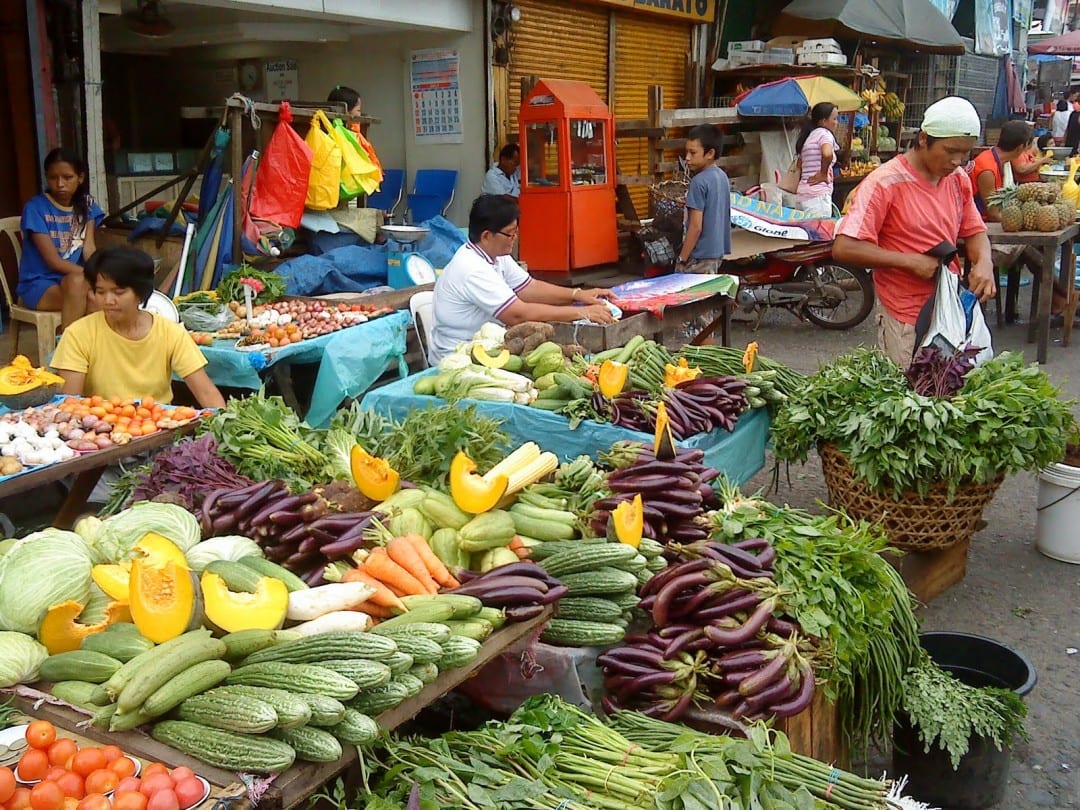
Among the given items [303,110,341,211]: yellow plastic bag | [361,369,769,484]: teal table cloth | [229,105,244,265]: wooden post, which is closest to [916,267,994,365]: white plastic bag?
[361,369,769,484]: teal table cloth

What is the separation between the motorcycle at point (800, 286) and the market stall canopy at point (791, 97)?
2.65 metres

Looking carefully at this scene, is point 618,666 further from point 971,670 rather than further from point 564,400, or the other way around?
point 564,400

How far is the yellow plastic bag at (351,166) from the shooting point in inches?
315

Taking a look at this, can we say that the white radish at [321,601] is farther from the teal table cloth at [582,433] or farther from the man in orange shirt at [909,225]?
the man in orange shirt at [909,225]

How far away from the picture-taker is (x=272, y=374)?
20.0 ft

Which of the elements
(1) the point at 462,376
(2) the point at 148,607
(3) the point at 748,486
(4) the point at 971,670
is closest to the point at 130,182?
(1) the point at 462,376

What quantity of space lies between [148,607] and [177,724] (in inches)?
14.6

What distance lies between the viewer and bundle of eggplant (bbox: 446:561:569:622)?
2.60 meters

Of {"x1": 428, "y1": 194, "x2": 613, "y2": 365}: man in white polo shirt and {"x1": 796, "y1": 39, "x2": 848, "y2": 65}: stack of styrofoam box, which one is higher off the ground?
{"x1": 796, "y1": 39, "x2": 848, "y2": 65}: stack of styrofoam box

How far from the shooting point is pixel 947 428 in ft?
13.5

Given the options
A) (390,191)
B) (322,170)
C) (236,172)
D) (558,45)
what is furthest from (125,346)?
(558,45)

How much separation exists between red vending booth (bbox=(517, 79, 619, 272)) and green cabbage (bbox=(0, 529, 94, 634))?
315 inches

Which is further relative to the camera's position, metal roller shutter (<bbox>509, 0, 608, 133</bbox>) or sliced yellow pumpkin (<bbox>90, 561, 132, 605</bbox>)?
metal roller shutter (<bbox>509, 0, 608, 133</bbox>)

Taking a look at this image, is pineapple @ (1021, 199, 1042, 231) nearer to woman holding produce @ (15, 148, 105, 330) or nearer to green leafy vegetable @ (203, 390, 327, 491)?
green leafy vegetable @ (203, 390, 327, 491)
